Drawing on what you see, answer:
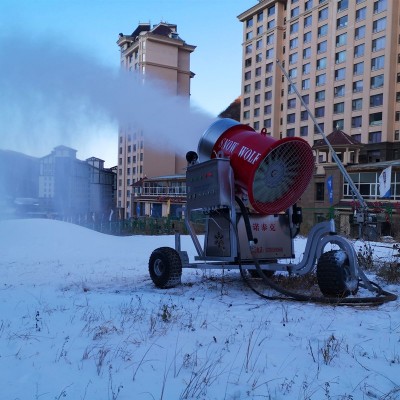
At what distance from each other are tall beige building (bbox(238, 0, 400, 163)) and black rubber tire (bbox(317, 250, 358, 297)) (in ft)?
161

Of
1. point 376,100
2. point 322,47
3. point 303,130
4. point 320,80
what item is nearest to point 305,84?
point 320,80

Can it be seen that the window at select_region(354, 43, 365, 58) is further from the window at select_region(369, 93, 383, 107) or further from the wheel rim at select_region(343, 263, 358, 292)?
the wheel rim at select_region(343, 263, 358, 292)

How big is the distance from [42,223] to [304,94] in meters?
54.3

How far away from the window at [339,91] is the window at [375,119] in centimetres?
573

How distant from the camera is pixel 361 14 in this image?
180ft

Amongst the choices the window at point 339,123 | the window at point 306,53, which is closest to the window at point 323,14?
the window at point 306,53

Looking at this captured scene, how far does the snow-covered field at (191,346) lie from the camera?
327cm

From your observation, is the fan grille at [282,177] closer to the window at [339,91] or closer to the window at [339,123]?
the window at [339,123]

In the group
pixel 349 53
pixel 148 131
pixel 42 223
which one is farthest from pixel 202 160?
pixel 349 53

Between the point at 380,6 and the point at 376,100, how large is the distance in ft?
36.0

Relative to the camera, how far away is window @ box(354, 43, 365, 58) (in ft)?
180

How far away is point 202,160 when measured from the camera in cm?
753

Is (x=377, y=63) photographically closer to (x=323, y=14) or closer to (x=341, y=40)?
(x=341, y=40)

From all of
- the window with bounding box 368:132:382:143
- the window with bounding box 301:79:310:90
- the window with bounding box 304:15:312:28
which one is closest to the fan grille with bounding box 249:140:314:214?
the window with bounding box 368:132:382:143
